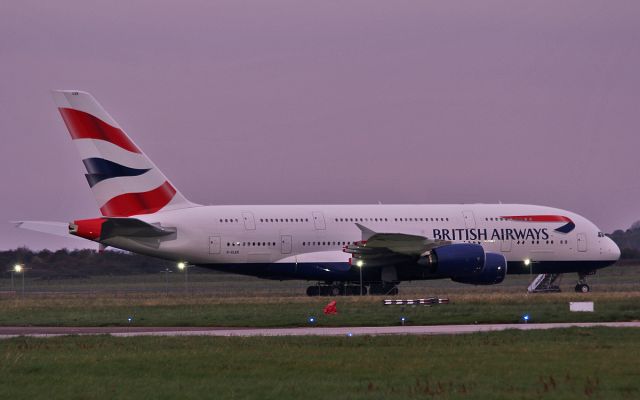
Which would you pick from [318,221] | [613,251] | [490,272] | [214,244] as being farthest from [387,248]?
[613,251]

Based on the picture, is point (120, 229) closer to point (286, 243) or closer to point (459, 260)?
point (286, 243)

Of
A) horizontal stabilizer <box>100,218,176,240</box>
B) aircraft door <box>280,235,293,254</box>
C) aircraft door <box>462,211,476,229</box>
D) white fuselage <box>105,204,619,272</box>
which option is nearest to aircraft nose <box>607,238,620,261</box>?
white fuselage <box>105,204,619,272</box>

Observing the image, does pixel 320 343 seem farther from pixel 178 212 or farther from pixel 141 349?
pixel 178 212

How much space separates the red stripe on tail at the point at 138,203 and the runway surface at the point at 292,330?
63.5ft

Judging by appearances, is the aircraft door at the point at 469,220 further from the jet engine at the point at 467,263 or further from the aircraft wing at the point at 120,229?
the aircraft wing at the point at 120,229

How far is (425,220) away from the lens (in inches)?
2473

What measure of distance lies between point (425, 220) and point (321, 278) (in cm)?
625

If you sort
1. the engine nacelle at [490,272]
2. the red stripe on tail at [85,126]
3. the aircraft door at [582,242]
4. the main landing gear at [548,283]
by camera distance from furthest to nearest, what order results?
the main landing gear at [548,283]
the aircraft door at [582,242]
the engine nacelle at [490,272]
the red stripe on tail at [85,126]

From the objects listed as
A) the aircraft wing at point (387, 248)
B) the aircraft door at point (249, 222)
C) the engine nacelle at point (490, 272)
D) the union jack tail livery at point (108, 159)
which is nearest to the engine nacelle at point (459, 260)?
the engine nacelle at point (490, 272)

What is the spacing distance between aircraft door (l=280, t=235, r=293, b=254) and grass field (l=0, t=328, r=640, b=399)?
2786 centimetres

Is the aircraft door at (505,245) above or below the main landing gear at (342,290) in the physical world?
above

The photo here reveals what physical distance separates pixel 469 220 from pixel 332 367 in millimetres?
38951

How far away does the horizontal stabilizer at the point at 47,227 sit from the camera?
60344 mm

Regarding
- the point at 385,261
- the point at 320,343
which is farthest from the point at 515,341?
the point at 385,261
